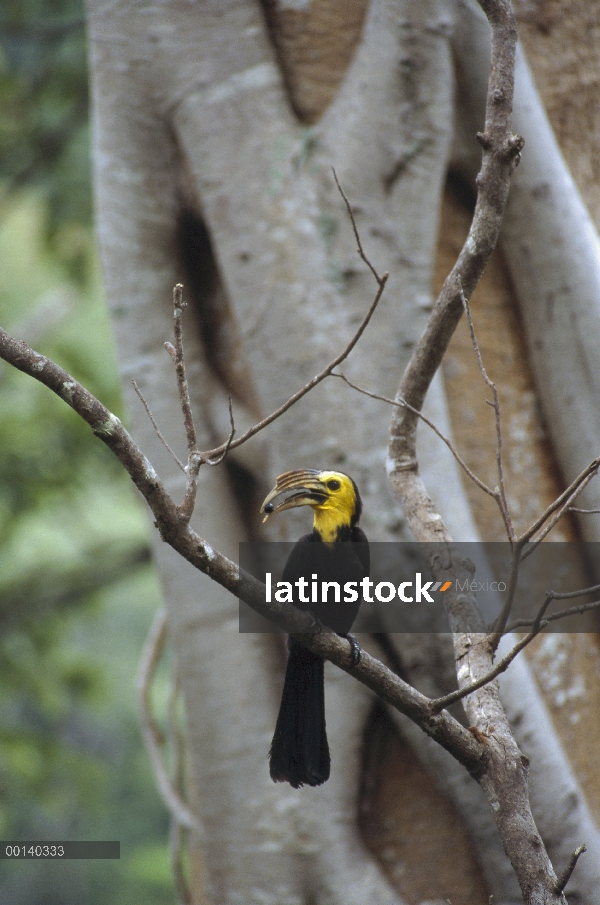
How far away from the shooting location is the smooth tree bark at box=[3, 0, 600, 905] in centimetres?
193

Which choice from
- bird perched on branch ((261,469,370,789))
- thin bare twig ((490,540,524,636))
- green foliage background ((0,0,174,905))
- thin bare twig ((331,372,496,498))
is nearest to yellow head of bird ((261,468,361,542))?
bird perched on branch ((261,469,370,789))

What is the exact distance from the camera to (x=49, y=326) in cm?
600

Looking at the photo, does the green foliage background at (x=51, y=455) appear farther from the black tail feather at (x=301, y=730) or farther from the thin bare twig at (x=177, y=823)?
the black tail feather at (x=301, y=730)

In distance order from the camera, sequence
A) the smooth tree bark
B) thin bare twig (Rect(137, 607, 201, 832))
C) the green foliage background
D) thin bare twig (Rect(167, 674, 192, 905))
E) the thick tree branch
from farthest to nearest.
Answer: the green foliage background < thin bare twig (Rect(167, 674, 192, 905)) < thin bare twig (Rect(137, 607, 201, 832)) < the smooth tree bark < the thick tree branch

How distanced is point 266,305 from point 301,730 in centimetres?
125

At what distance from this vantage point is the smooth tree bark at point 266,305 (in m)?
1.93

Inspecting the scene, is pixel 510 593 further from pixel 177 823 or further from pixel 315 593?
pixel 177 823

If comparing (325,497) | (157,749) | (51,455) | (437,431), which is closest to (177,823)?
(157,749)

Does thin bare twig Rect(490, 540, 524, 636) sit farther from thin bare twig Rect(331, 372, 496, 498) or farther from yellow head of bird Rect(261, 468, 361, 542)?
yellow head of bird Rect(261, 468, 361, 542)

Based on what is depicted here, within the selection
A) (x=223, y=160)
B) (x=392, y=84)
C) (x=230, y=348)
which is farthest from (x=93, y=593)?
(x=392, y=84)

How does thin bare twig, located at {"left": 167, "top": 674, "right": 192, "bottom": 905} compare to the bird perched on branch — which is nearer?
the bird perched on branch

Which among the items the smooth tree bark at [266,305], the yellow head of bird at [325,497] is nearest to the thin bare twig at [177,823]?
the smooth tree bark at [266,305]

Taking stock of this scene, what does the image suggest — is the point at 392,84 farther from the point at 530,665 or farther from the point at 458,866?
the point at 458,866

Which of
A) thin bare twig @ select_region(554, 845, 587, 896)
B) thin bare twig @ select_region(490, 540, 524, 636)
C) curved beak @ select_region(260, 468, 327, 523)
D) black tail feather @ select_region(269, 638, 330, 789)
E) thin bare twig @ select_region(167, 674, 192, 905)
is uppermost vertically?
curved beak @ select_region(260, 468, 327, 523)
